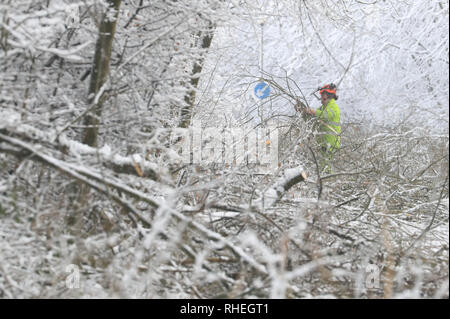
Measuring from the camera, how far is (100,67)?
319 centimetres

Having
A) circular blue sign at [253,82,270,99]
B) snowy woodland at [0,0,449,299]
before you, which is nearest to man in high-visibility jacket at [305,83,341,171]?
circular blue sign at [253,82,270,99]

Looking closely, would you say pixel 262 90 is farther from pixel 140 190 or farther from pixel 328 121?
pixel 140 190

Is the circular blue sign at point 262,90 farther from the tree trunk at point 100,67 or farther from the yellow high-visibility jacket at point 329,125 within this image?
the tree trunk at point 100,67

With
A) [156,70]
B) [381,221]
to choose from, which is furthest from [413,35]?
[156,70]

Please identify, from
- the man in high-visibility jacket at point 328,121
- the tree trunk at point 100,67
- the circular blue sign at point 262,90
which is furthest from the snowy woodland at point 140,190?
the circular blue sign at point 262,90

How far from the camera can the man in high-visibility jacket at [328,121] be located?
213 inches

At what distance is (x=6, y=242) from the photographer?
8.92 feet

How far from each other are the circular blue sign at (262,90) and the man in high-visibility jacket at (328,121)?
1.88 ft

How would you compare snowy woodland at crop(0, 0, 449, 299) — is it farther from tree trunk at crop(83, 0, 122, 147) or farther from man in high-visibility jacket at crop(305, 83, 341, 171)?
man in high-visibility jacket at crop(305, 83, 341, 171)

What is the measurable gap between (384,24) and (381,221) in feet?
12.0

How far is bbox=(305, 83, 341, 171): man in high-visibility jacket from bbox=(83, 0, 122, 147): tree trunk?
2.68m

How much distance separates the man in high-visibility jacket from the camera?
5.40 metres

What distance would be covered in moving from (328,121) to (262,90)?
34.6 inches

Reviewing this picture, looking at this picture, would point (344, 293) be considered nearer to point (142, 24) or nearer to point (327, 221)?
point (327, 221)
